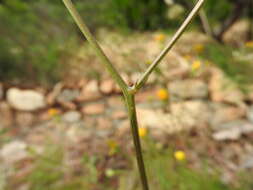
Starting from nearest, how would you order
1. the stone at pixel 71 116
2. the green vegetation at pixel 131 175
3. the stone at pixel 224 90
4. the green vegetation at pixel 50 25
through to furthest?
the green vegetation at pixel 131 175 < the stone at pixel 224 90 < the stone at pixel 71 116 < the green vegetation at pixel 50 25

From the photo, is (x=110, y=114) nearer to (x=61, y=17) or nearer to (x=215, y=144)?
(x=215, y=144)

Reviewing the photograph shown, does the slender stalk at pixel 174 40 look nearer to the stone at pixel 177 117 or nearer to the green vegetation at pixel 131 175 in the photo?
the green vegetation at pixel 131 175

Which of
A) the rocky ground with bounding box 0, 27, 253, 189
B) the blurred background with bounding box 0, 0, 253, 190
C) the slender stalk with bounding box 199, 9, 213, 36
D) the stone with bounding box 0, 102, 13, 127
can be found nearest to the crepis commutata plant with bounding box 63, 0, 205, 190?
the blurred background with bounding box 0, 0, 253, 190

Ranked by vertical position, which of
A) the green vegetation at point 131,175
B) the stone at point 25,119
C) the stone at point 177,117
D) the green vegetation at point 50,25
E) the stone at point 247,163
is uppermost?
the green vegetation at point 50,25

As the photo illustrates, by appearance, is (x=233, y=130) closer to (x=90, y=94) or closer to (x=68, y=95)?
(x=90, y=94)

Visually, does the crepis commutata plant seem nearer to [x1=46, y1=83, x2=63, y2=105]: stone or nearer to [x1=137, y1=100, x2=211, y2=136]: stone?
[x1=137, y1=100, x2=211, y2=136]: stone

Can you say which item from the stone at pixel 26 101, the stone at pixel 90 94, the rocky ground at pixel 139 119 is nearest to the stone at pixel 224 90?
the rocky ground at pixel 139 119
